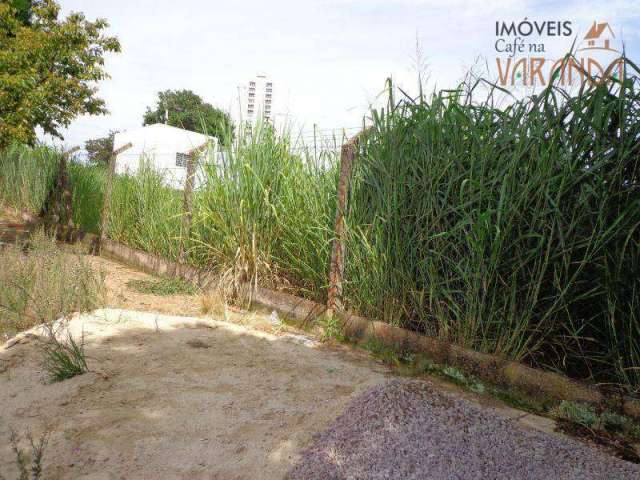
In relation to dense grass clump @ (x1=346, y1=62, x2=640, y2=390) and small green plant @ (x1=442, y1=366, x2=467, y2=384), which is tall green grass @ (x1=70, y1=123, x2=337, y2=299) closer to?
dense grass clump @ (x1=346, y1=62, x2=640, y2=390)

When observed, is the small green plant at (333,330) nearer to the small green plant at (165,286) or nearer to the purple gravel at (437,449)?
the purple gravel at (437,449)

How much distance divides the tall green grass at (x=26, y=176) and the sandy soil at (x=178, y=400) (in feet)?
26.9

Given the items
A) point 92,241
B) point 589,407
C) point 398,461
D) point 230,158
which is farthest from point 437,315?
point 92,241

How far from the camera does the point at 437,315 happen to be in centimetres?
355

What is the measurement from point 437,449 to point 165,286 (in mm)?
4152

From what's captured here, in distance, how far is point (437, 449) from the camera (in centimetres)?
220

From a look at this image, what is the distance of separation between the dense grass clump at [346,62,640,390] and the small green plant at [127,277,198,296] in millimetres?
2559

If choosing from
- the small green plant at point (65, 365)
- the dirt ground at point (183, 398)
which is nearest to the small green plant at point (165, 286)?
the dirt ground at point (183, 398)

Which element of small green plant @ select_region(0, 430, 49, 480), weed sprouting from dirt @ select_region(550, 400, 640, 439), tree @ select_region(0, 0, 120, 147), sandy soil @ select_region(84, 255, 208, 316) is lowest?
small green plant @ select_region(0, 430, 49, 480)

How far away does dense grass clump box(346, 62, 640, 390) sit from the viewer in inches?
115

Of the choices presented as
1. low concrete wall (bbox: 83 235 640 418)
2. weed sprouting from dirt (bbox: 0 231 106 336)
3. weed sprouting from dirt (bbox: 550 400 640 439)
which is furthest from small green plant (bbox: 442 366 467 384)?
weed sprouting from dirt (bbox: 0 231 106 336)

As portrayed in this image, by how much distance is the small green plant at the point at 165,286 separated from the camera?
18.3 feet

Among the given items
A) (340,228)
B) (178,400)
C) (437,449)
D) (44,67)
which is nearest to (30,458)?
(178,400)

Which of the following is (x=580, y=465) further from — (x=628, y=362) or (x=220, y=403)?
(x=220, y=403)
